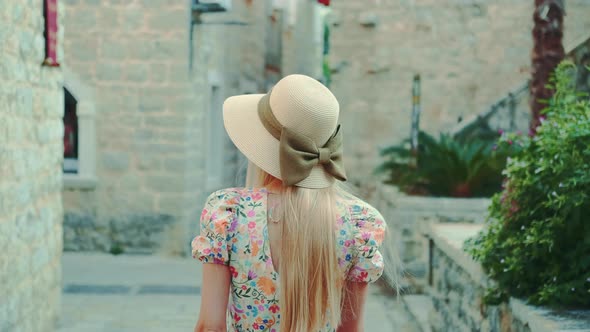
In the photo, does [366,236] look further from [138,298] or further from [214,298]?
[138,298]

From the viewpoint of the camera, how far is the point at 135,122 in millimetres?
10211

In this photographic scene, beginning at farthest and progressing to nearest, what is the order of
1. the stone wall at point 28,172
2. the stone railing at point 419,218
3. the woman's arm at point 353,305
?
the stone railing at point 419,218 → the stone wall at point 28,172 → the woman's arm at point 353,305

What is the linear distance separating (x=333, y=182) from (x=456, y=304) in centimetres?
323

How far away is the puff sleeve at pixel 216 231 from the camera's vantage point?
7.20 ft

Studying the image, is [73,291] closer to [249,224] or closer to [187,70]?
[187,70]

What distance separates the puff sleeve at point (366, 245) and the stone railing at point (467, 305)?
124cm

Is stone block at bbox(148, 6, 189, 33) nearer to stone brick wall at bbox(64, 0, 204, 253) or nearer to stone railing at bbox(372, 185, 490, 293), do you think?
stone brick wall at bbox(64, 0, 204, 253)

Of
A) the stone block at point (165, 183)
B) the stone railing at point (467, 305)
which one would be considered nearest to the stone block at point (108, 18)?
the stone block at point (165, 183)

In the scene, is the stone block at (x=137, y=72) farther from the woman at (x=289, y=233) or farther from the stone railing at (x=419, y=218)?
the woman at (x=289, y=233)

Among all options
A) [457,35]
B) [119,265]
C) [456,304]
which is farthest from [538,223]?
[457,35]

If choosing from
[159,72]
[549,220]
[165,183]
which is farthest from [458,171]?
[549,220]

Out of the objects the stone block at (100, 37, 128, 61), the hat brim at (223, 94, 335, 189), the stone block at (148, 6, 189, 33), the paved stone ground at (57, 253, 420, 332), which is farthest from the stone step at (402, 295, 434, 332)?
the stone block at (100, 37, 128, 61)

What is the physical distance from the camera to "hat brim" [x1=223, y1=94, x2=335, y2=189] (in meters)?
2.24

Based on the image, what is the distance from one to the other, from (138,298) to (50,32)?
3049mm
